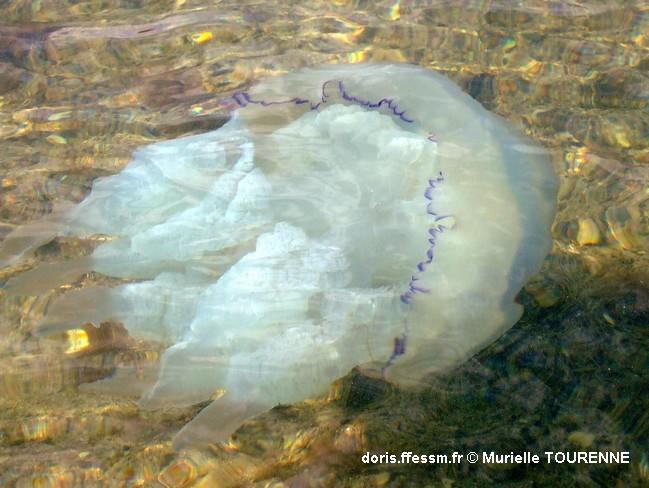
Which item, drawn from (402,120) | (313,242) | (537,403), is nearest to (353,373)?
(313,242)

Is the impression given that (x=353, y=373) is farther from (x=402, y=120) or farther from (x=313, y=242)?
(x=402, y=120)

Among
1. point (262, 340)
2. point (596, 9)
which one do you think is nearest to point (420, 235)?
point (262, 340)

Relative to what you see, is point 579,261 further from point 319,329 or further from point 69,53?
point 69,53

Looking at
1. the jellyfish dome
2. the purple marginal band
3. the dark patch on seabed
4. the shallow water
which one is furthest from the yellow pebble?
the dark patch on seabed

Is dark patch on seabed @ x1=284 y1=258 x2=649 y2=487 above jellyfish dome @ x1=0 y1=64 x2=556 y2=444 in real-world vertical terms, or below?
below

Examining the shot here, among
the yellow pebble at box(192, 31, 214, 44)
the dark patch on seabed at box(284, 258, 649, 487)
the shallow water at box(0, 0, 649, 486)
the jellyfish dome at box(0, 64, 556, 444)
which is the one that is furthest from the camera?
the yellow pebble at box(192, 31, 214, 44)

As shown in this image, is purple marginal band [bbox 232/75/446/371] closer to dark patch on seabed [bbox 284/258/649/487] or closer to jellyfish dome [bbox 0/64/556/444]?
jellyfish dome [bbox 0/64/556/444]
